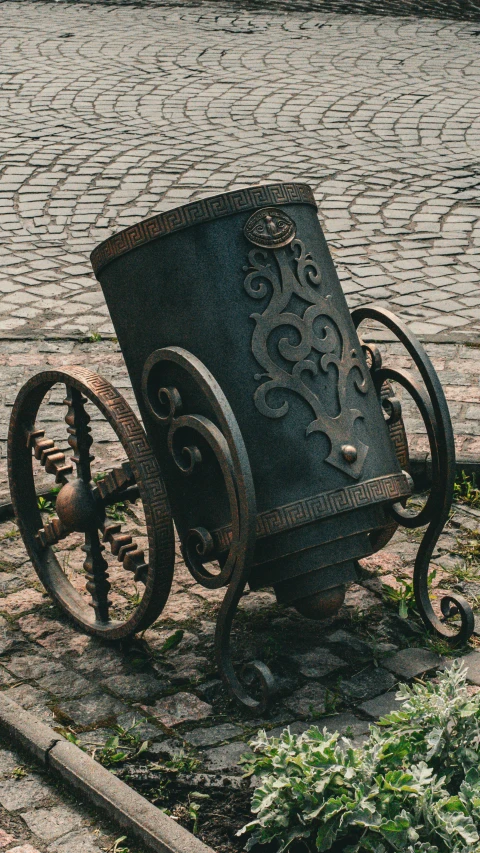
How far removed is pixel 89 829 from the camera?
8.60 ft

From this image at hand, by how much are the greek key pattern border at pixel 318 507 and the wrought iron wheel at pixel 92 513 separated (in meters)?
0.21

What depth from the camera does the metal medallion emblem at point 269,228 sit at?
3.02 metres

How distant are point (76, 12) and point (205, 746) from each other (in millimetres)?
12515

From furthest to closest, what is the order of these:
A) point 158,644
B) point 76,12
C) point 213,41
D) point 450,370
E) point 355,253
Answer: point 76,12, point 213,41, point 355,253, point 450,370, point 158,644

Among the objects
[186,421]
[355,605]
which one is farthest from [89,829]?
[355,605]

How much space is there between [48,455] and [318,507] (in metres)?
1.01

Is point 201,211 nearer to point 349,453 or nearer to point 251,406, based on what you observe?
point 251,406

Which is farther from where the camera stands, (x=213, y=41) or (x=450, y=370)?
(x=213, y=41)

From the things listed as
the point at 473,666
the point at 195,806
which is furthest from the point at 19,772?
the point at 473,666

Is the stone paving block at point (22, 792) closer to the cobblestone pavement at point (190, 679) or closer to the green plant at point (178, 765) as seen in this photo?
the cobblestone pavement at point (190, 679)

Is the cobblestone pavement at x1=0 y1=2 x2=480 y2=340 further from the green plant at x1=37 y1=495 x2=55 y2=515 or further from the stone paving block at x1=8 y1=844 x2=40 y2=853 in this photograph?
the stone paving block at x1=8 y1=844 x2=40 y2=853

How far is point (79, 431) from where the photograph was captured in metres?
3.38

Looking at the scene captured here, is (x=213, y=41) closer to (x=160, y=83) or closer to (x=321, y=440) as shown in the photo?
(x=160, y=83)

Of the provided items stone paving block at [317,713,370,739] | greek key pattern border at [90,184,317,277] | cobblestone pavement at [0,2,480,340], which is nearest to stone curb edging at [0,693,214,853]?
stone paving block at [317,713,370,739]
